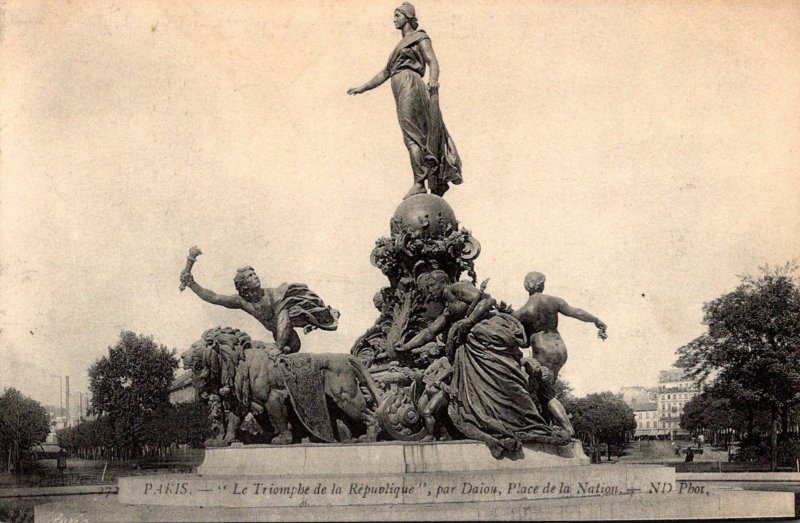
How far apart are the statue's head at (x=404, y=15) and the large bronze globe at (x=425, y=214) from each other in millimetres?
2824

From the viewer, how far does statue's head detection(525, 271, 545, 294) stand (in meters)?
14.8

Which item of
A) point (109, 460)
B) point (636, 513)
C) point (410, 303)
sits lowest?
point (109, 460)

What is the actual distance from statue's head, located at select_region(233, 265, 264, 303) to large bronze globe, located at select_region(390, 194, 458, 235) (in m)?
2.25

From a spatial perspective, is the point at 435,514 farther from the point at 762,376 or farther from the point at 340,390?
the point at 762,376

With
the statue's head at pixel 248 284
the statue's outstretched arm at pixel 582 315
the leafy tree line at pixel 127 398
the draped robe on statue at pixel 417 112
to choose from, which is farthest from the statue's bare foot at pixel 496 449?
the leafy tree line at pixel 127 398

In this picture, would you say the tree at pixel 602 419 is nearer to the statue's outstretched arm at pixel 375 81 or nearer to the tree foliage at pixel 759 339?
the tree foliage at pixel 759 339

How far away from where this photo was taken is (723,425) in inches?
1725

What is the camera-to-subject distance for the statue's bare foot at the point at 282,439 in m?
14.0

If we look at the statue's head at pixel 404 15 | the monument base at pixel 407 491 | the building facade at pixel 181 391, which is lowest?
the building facade at pixel 181 391

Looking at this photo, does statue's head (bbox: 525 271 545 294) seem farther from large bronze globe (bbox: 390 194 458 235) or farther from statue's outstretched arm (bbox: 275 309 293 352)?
statue's outstretched arm (bbox: 275 309 293 352)

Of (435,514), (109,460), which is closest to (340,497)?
(435,514)

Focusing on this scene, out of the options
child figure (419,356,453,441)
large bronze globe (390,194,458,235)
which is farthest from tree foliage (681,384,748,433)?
child figure (419,356,453,441)

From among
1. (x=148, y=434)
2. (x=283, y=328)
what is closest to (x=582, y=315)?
(x=283, y=328)

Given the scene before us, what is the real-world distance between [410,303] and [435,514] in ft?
15.4
